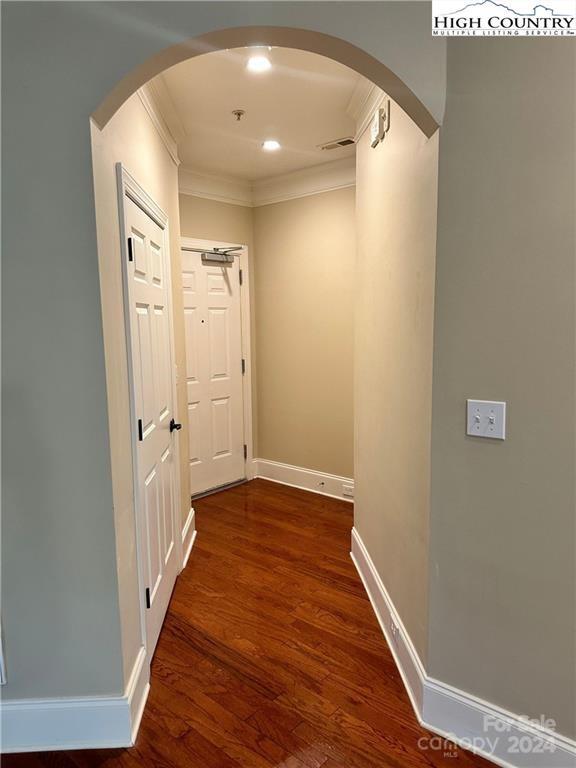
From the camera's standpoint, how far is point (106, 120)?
148cm

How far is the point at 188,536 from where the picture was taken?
300 centimetres

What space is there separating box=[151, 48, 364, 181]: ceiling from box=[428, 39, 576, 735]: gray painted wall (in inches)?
40.1

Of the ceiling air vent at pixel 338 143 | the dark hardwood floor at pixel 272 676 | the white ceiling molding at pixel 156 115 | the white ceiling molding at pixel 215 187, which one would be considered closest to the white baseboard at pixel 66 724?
the dark hardwood floor at pixel 272 676

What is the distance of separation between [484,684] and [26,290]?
6.54ft

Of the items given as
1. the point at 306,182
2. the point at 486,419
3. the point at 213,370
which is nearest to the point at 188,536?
the point at 213,370

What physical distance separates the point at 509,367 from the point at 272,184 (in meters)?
3.14

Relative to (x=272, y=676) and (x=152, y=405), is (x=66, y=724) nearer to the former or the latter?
(x=272, y=676)

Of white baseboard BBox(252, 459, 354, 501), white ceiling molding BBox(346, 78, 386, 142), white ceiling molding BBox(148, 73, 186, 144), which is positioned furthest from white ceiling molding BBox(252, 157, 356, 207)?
white baseboard BBox(252, 459, 354, 501)

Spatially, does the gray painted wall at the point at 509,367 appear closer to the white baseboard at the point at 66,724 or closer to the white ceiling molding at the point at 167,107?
the white baseboard at the point at 66,724

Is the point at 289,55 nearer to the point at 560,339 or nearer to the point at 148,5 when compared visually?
the point at 148,5

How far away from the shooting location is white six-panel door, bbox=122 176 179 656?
71.9 inches

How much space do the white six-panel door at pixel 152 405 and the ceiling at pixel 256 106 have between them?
2.34 feet

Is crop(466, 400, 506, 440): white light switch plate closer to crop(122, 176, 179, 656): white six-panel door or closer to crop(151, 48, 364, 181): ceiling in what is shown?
crop(122, 176, 179, 656): white six-panel door

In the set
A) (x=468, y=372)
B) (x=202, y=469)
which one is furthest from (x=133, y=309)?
(x=202, y=469)
